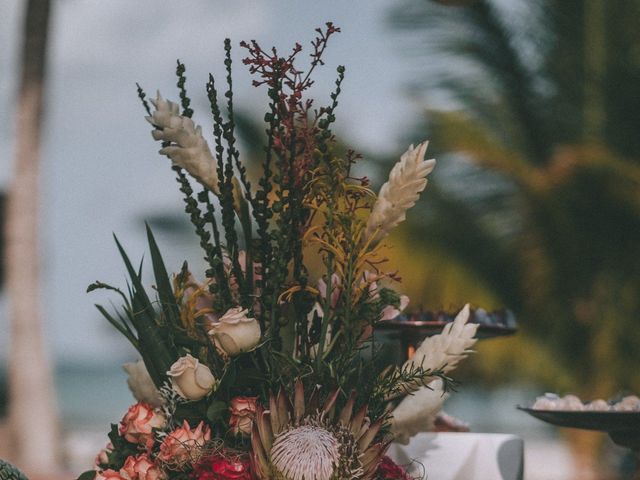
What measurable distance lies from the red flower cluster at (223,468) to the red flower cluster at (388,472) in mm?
180

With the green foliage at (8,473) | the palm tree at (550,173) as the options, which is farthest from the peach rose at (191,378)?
the palm tree at (550,173)

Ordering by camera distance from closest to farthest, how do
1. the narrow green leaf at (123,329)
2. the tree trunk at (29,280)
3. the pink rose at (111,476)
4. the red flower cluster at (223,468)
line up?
the red flower cluster at (223,468) < the pink rose at (111,476) < the narrow green leaf at (123,329) < the tree trunk at (29,280)

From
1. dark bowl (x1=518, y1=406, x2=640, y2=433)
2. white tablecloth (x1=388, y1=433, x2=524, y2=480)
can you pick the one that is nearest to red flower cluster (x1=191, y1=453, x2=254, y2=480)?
white tablecloth (x1=388, y1=433, x2=524, y2=480)

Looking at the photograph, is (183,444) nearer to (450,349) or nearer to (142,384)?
(142,384)

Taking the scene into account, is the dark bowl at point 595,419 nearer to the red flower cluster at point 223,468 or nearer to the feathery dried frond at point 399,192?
the feathery dried frond at point 399,192

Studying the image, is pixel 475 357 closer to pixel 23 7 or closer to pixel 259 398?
pixel 23 7

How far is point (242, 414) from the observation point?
1.50 metres

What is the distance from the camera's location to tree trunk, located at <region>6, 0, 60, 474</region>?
791 cm

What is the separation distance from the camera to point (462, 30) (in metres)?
9.56

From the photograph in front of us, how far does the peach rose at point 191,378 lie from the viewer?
58.4 inches

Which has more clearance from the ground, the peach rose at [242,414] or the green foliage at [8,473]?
the peach rose at [242,414]

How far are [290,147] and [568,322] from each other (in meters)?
7.51

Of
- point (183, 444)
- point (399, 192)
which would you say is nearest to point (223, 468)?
point (183, 444)

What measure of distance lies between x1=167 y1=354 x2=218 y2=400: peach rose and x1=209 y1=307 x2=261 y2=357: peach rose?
0.04 m
